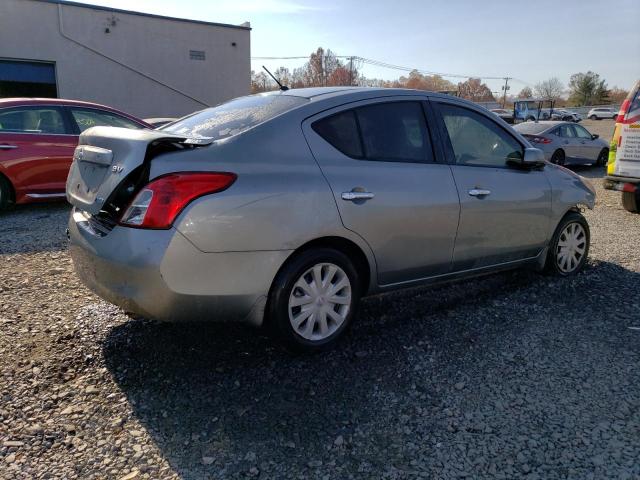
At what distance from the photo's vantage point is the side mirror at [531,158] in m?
4.34

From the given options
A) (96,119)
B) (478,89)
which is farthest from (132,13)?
(478,89)

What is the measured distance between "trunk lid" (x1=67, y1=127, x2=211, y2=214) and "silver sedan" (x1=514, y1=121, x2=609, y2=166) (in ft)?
40.6

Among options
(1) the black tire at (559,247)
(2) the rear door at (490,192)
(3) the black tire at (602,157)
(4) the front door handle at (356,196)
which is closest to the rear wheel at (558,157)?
(3) the black tire at (602,157)

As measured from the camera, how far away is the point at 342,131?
3.41 metres

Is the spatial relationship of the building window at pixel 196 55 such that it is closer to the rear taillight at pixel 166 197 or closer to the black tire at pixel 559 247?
the black tire at pixel 559 247

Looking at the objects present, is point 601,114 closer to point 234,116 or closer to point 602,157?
point 602,157

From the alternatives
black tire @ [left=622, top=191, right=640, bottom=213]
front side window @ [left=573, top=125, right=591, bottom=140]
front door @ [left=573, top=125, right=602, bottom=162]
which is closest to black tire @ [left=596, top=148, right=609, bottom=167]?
front door @ [left=573, top=125, right=602, bottom=162]

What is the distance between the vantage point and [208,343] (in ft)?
11.5

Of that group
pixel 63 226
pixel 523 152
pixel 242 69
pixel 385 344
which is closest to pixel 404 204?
pixel 385 344

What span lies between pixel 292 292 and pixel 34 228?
4.88 metres

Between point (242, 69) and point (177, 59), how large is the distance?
118 inches

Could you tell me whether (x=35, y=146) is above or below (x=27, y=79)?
below

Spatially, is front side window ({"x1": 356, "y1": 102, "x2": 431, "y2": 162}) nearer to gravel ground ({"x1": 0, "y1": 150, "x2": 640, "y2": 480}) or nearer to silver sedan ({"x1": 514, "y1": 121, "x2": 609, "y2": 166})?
gravel ground ({"x1": 0, "y1": 150, "x2": 640, "y2": 480})

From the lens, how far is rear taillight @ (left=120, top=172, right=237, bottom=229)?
275 centimetres
